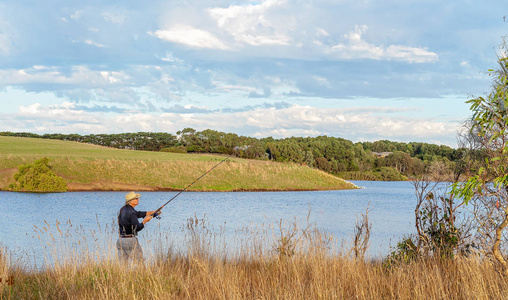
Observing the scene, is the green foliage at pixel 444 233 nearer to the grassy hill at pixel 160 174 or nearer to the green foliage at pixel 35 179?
the green foliage at pixel 35 179

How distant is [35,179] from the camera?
118 feet

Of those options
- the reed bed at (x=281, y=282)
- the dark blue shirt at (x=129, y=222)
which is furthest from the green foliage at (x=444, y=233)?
the dark blue shirt at (x=129, y=222)

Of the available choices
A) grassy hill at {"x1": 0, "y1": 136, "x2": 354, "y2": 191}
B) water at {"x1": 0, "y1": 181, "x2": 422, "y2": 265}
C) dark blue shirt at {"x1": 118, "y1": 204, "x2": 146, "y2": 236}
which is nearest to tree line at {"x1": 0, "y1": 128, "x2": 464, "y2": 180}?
grassy hill at {"x1": 0, "y1": 136, "x2": 354, "y2": 191}

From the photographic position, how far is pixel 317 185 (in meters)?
55.9

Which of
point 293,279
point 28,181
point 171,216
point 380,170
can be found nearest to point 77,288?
point 293,279

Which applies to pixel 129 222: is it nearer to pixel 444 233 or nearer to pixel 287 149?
pixel 444 233

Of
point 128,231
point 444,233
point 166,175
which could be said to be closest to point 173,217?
point 128,231

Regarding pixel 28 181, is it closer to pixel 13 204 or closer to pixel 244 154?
pixel 13 204

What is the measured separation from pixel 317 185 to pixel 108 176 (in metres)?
25.4

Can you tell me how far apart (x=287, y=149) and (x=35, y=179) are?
67900mm

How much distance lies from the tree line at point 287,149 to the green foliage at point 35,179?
4689 cm

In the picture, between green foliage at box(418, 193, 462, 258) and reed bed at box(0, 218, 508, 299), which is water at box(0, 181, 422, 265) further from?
reed bed at box(0, 218, 508, 299)

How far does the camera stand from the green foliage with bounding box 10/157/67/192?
117 feet

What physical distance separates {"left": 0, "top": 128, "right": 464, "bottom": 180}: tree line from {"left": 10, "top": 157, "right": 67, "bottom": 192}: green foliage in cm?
4689
